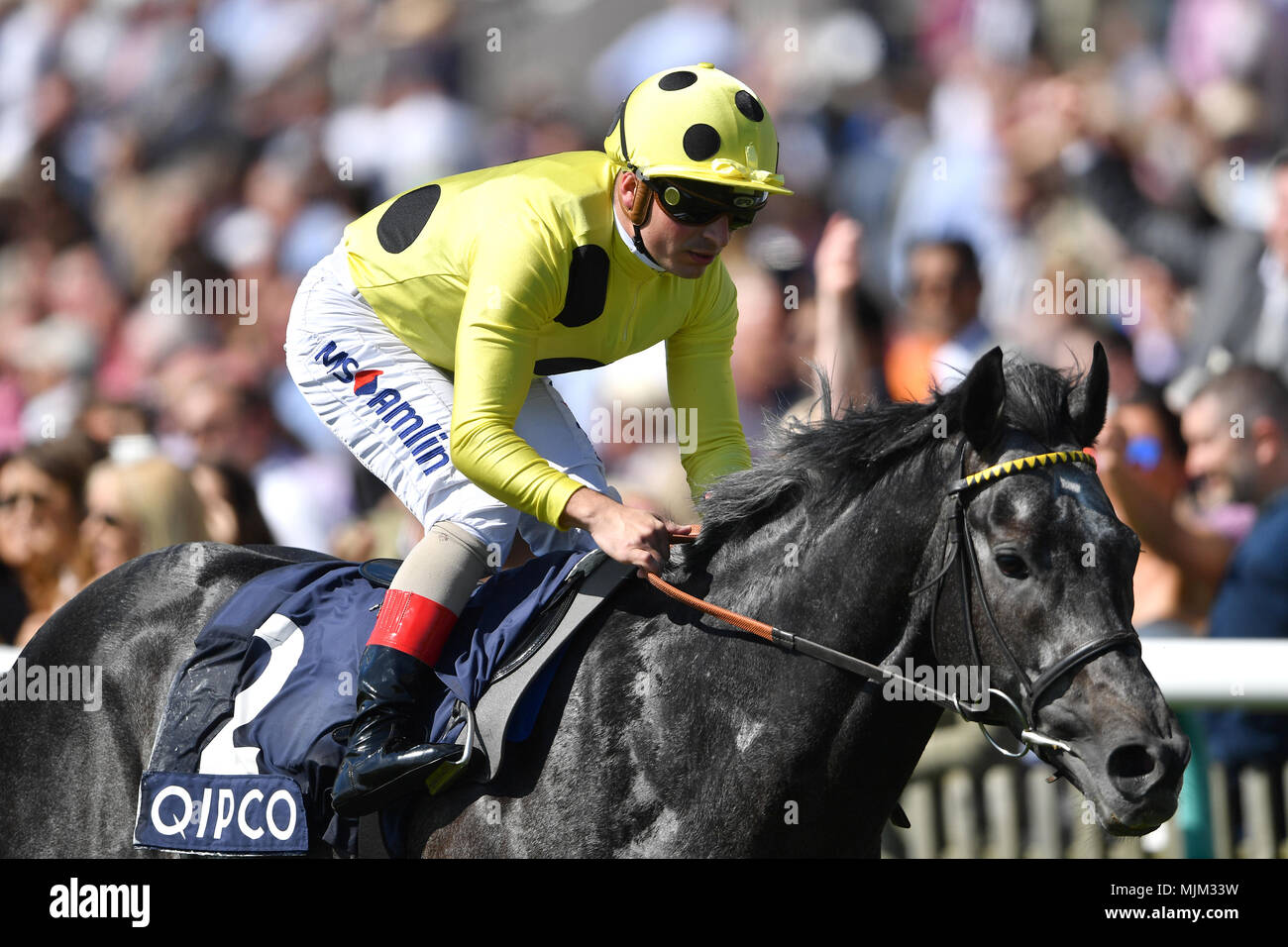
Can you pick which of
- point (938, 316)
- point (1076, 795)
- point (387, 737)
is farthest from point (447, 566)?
point (938, 316)

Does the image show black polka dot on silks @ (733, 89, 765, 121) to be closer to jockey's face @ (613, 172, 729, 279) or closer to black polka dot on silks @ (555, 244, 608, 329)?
jockey's face @ (613, 172, 729, 279)

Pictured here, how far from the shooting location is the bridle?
2.46 metres

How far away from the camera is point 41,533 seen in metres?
6.30

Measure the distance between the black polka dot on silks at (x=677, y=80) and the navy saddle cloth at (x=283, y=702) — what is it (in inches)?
38.2

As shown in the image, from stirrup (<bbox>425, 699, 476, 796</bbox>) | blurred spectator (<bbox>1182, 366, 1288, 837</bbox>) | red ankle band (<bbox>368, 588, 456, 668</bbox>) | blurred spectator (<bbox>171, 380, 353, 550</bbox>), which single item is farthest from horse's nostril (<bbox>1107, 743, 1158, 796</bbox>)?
blurred spectator (<bbox>171, 380, 353, 550</bbox>)

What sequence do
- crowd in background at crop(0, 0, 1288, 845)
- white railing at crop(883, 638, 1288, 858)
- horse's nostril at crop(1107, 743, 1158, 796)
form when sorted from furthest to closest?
crowd in background at crop(0, 0, 1288, 845), white railing at crop(883, 638, 1288, 858), horse's nostril at crop(1107, 743, 1158, 796)

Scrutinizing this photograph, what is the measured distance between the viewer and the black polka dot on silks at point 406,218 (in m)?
3.27

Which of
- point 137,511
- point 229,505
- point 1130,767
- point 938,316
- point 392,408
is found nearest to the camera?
point 1130,767

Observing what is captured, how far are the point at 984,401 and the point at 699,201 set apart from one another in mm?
712

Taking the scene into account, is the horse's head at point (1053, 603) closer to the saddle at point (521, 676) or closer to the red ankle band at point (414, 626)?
the saddle at point (521, 676)

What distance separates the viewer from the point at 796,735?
2.70 m

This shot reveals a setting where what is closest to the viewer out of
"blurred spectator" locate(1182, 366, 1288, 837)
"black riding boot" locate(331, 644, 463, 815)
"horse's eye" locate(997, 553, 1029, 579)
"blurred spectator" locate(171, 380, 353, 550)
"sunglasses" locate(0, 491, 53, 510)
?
"horse's eye" locate(997, 553, 1029, 579)

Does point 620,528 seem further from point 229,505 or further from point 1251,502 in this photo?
point 229,505

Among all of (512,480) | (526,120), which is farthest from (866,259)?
(512,480)
